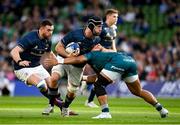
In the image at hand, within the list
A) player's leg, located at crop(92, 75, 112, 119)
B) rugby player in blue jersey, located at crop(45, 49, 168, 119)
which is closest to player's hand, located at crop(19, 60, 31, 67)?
rugby player in blue jersey, located at crop(45, 49, 168, 119)

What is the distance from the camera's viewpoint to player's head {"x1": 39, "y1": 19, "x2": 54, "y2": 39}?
60.2 feet

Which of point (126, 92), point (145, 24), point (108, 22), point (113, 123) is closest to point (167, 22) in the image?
point (145, 24)

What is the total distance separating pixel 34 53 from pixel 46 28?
0.85 m

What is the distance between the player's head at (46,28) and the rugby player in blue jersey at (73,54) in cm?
64

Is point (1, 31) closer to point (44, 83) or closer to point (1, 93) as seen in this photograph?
point (1, 93)

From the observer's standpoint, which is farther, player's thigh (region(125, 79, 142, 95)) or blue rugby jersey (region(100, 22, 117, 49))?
blue rugby jersey (region(100, 22, 117, 49))

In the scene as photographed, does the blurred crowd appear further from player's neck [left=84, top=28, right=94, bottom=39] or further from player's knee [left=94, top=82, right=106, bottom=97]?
player's knee [left=94, top=82, right=106, bottom=97]

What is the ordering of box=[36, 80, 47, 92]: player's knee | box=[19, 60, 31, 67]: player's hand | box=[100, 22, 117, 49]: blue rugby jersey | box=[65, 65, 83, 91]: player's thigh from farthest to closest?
box=[100, 22, 117, 49]: blue rugby jersey, box=[36, 80, 47, 92]: player's knee, box=[65, 65, 83, 91]: player's thigh, box=[19, 60, 31, 67]: player's hand

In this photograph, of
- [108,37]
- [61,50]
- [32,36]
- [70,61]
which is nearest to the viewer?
[70,61]

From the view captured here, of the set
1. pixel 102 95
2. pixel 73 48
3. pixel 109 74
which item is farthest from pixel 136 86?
pixel 73 48

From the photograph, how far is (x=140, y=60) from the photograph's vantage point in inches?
1303

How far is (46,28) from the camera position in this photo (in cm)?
1839

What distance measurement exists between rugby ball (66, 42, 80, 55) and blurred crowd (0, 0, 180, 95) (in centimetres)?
1448

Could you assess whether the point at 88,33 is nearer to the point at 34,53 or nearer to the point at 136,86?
the point at 136,86
